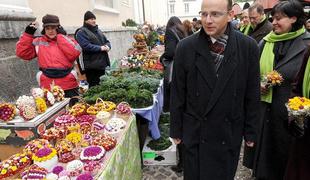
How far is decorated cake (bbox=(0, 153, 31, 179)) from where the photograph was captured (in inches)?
74.1

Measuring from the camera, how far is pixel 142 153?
3771mm

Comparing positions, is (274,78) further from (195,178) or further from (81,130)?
(81,130)

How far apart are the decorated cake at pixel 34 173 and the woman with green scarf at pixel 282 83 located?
85.3 inches

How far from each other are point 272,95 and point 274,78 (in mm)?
269

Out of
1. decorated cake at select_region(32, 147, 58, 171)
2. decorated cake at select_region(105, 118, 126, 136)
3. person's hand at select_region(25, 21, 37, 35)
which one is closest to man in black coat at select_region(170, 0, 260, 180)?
decorated cake at select_region(105, 118, 126, 136)

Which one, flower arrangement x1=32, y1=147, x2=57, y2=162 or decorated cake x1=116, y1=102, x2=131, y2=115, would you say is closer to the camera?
flower arrangement x1=32, y1=147, x2=57, y2=162

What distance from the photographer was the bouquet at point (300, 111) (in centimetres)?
199

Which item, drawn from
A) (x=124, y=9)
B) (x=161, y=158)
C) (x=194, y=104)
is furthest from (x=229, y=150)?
(x=124, y=9)

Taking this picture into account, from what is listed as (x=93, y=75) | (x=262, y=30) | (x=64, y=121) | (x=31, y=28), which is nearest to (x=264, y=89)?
(x=262, y=30)

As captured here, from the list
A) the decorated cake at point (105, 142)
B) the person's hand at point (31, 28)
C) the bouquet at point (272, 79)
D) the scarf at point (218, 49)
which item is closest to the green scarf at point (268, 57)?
the bouquet at point (272, 79)

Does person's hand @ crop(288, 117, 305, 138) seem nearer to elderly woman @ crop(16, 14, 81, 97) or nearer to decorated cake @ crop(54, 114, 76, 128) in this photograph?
decorated cake @ crop(54, 114, 76, 128)

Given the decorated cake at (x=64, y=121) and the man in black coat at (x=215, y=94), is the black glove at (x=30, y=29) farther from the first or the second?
the man in black coat at (x=215, y=94)

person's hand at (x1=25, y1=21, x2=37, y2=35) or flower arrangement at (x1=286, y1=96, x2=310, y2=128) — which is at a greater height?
person's hand at (x1=25, y1=21, x2=37, y2=35)

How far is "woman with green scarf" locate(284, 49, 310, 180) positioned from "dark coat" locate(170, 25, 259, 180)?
13.7 inches
